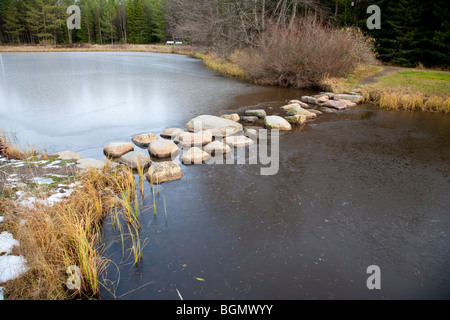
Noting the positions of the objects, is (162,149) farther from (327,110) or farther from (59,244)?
(327,110)

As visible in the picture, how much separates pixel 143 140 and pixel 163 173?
2478mm

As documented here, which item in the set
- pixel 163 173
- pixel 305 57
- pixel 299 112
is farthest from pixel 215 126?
pixel 305 57

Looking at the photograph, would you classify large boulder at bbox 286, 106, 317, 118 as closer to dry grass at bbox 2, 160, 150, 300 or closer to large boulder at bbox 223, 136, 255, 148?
large boulder at bbox 223, 136, 255, 148

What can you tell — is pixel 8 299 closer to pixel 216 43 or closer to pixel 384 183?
pixel 384 183

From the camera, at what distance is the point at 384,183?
20.3 feet

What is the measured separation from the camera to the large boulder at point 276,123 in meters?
9.84

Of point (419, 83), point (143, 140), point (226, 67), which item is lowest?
point (143, 140)

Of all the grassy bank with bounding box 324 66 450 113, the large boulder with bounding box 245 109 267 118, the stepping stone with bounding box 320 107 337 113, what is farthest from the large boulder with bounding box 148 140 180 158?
the grassy bank with bounding box 324 66 450 113

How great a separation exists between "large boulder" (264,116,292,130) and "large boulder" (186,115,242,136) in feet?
3.37

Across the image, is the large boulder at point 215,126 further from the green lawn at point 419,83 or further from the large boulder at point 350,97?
the green lawn at point 419,83

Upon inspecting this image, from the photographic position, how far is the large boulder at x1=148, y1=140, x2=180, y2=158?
7.25 metres

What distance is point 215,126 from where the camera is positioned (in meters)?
9.20

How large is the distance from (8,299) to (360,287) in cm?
368

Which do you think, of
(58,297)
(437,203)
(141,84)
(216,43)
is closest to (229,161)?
(437,203)
